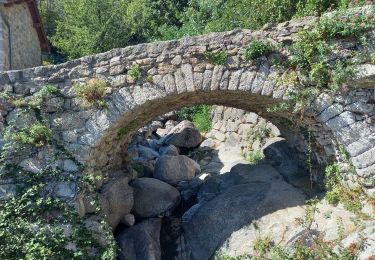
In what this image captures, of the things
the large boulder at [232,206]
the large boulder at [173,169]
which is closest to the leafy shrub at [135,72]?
the large boulder at [232,206]

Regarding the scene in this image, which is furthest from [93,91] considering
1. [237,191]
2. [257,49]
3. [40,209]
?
[237,191]

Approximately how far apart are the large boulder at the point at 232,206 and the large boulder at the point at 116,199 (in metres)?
1.16

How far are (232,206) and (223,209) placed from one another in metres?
0.17

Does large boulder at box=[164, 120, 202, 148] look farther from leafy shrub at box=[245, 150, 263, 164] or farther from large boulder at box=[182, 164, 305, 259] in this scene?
large boulder at box=[182, 164, 305, 259]

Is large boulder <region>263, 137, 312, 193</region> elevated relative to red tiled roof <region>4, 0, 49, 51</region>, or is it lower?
lower

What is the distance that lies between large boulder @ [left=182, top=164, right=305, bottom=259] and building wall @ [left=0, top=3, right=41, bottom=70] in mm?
5442

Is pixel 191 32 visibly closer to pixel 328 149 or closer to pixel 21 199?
pixel 328 149

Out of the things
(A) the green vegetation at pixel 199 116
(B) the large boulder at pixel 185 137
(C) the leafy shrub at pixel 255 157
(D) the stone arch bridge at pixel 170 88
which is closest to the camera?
(D) the stone arch bridge at pixel 170 88

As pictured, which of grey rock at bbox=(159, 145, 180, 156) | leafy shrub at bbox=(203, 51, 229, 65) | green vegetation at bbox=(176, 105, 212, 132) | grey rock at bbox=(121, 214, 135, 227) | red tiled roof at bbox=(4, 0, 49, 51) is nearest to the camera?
leafy shrub at bbox=(203, 51, 229, 65)

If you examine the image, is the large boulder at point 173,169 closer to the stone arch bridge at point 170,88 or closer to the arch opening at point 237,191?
the arch opening at point 237,191

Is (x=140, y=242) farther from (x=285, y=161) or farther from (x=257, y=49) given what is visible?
(x=257, y=49)

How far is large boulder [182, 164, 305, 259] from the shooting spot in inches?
275

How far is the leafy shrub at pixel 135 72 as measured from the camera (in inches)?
232

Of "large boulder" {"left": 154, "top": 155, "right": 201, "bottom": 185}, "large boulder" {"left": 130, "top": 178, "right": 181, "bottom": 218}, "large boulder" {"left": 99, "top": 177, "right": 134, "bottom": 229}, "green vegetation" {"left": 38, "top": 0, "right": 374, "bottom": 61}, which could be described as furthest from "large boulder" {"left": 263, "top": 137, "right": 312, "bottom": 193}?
"green vegetation" {"left": 38, "top": 0, "right": 374, "bottom": 61}
